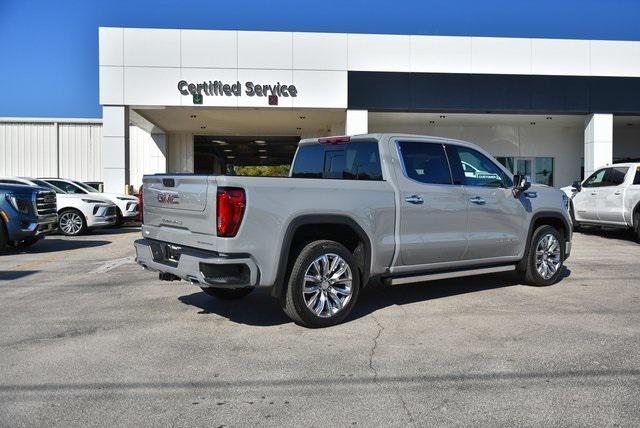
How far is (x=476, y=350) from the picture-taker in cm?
481

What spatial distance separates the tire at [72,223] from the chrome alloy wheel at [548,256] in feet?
38.5

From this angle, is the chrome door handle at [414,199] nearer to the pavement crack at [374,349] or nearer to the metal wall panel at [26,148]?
the pavement crack at [374,349]

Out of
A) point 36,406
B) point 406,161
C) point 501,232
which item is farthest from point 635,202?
point 36,406

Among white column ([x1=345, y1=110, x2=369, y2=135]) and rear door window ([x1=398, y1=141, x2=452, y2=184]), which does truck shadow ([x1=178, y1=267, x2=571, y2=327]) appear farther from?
white column ([x1=345, y1=110, x2=369, y2=135])

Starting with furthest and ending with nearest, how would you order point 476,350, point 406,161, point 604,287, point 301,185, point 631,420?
point 604,287 → point 406,161 → point 301,185 → point 476,350 → point 631,420

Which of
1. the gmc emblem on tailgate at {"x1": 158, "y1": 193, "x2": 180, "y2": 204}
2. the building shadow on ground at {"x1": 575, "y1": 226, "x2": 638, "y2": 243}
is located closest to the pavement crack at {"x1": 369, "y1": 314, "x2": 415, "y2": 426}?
the gmc emblem on tailgate at {"x1": 158, "y1": 193, "x2": 180, "y2": 204}

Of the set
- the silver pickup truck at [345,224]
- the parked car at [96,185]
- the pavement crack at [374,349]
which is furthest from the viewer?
the parked car at [96,185]

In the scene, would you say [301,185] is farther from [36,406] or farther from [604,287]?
[604,287]

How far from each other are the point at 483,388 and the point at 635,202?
10.6 metres

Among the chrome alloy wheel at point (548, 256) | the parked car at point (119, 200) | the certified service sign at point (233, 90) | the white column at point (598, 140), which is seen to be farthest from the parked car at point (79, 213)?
the white column at point (598, 140)

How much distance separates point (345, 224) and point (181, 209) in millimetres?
1549

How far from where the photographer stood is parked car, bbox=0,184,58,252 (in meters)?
10.8

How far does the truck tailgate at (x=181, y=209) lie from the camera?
4938mm

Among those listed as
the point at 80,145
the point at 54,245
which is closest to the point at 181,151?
the point at 80,145
